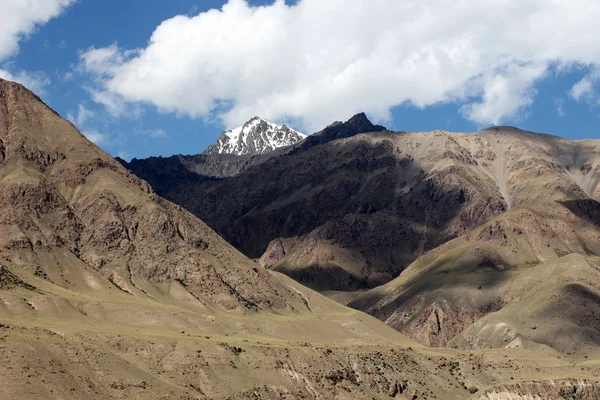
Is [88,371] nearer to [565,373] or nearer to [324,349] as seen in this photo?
[324,349]

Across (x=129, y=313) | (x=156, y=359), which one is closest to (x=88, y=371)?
(x=156, y=359)

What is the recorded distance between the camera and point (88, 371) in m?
122

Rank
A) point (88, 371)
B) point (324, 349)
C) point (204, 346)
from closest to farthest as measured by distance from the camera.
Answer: point (88, 371) < point (204, 346) < point (324, 349)

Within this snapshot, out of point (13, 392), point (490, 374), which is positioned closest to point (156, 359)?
point (13, 392)

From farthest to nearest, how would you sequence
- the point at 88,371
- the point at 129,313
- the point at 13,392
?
the point at 129,313, the point at 88,371, the point at 13,392

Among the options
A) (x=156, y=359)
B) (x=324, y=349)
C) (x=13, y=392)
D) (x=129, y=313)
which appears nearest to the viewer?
(x=13, y=392)

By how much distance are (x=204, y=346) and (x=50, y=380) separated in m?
Answer: 39.0

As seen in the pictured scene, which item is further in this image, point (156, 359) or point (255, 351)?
point (255, 351)

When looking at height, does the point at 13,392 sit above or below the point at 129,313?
below

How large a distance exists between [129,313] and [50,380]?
76894 millimetres

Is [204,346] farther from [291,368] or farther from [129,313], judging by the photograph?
[129,313]

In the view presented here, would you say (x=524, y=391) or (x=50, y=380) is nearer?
(x=50, y=380)

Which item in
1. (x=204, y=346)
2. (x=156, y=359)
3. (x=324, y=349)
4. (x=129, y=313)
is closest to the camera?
(x=156, y=359)

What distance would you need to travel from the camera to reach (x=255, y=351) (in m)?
153
